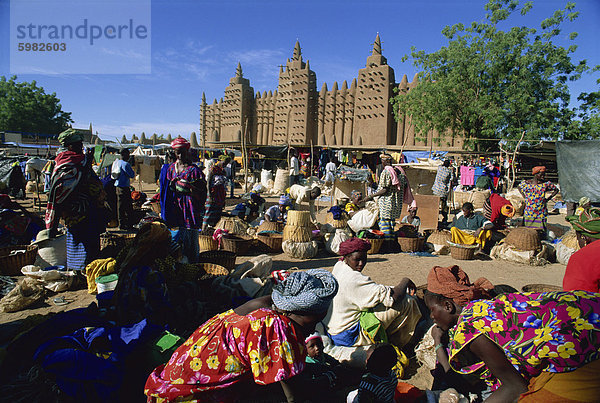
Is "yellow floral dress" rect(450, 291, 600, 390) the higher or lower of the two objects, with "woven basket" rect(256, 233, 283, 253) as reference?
higher

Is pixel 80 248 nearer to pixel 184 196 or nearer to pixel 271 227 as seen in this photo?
pixel 184 196

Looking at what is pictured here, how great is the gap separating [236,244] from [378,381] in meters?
4.11

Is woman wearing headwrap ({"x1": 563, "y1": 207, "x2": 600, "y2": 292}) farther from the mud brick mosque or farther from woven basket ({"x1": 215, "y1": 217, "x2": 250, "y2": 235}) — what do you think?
the mud brick mosque

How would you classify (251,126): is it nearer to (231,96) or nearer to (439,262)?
(231,96)

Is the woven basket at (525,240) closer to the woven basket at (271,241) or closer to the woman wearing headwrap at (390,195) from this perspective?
the woman wearing headwrap at (390,195)

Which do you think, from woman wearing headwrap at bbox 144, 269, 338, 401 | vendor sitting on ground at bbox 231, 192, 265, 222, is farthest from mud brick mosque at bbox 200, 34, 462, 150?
woman wearing headwrap at bbox 144, 269, 338, 401

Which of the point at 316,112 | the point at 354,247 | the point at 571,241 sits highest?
the point at 316,112

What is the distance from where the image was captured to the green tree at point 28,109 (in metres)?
39.4

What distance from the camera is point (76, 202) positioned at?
4.14 m

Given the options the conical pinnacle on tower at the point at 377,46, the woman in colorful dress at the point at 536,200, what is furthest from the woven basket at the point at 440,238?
the conical pinnacle on tower at the point at 377,46

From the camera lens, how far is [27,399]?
197cm

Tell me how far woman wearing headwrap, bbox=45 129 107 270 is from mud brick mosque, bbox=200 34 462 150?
47.5ft

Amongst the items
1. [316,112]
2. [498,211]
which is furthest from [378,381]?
[316,112]

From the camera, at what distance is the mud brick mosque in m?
24.3
